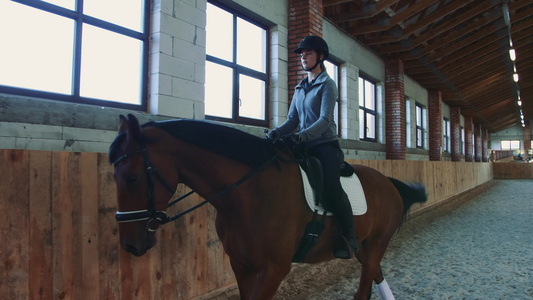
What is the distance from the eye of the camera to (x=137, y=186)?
6.24 ft

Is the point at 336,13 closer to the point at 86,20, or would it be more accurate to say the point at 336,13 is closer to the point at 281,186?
the point at 86,20

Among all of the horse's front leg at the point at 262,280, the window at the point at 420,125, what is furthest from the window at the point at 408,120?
the horse's front leg at the point at 262,280

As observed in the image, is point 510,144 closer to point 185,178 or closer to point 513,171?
point 513,171

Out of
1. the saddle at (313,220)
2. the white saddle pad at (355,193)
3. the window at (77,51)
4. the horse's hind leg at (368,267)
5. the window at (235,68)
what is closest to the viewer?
the saddle at (313,220)

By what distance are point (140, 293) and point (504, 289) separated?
158 inches

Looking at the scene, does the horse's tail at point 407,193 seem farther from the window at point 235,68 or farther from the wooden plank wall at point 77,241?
the window at point 235,68

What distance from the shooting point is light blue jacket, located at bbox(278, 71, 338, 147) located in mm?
2589

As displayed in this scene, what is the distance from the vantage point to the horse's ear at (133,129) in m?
1.91

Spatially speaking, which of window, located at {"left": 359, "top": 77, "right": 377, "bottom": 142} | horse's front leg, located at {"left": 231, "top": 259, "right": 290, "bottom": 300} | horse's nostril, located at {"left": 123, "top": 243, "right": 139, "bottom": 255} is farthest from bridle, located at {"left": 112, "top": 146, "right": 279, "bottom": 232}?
window, located at {"left": 359, "top": 77, "right": 377, "bottom": 142}

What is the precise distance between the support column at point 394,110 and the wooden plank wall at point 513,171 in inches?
854

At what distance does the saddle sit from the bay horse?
0.05m

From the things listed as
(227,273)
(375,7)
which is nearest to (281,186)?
(227,273)

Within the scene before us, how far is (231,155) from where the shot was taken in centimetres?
229

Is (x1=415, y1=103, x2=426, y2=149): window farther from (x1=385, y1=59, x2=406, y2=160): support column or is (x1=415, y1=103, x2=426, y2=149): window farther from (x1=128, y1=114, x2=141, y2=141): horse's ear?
(x1=128, y1=114, x2=141, y2=141): horse's ear
